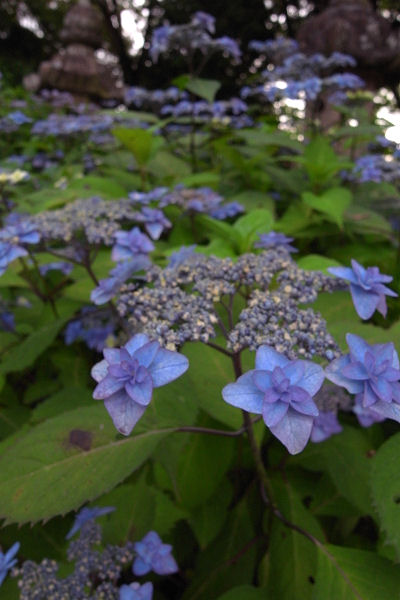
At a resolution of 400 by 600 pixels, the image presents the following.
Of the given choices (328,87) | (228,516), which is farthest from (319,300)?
(328,87)

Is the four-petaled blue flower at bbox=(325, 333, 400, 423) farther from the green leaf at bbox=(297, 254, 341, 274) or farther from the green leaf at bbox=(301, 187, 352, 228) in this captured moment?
the green leaf at bbox=(301, 187, 352, 228)

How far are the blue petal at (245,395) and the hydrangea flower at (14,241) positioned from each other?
804 millimetres

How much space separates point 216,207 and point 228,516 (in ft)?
3.60

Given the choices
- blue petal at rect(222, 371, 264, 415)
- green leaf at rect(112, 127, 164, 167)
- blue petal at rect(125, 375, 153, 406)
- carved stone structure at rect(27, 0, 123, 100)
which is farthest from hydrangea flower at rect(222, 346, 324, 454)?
carved stone structure at rect(27, 0, 123, 100)

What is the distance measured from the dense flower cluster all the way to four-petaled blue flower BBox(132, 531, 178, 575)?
48 centimetres

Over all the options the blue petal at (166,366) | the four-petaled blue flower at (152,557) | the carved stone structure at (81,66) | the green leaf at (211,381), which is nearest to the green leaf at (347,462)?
the green leaf at (211,381)

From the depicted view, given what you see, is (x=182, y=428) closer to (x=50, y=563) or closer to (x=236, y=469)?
(x=50, y=563)

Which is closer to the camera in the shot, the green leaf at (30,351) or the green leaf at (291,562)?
the green leaf at (291,562)

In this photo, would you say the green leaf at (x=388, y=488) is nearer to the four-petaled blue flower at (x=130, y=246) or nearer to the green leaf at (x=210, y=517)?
the green leaf at (x=210, y=517)

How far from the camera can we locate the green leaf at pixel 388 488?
695 millimetres

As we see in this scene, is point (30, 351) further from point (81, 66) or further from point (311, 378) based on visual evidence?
point (81, 66)

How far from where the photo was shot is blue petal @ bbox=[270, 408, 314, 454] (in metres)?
0.58

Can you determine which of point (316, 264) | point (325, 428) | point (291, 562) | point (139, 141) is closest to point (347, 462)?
point (325, 428)

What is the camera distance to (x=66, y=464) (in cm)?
85
